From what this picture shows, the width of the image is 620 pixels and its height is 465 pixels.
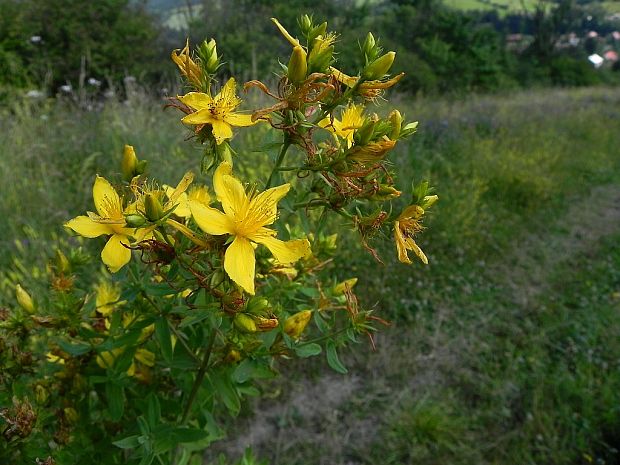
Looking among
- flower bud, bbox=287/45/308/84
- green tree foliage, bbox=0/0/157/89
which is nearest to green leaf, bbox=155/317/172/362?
flower bud, bbox=287/45/308/84

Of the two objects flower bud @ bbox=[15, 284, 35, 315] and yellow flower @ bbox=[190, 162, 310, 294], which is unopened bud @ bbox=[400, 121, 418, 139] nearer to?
yellow flower @ bbox=[190, 162, 310, 294]

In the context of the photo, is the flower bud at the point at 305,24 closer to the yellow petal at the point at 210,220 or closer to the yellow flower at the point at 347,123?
the yellow flower at the point at 347,123

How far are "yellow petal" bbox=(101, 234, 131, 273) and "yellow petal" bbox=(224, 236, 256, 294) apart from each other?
190 millimetres

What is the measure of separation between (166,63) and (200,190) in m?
9.56

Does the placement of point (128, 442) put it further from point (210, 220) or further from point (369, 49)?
point (369, 49)

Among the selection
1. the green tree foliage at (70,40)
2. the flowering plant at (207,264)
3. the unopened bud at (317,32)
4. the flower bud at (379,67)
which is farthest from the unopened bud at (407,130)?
the green tree foliage at (70,40)

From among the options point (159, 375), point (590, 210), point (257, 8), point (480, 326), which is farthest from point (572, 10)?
point (159, 375)

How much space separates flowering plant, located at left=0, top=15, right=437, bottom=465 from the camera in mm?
834

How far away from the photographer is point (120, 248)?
87 centimetres

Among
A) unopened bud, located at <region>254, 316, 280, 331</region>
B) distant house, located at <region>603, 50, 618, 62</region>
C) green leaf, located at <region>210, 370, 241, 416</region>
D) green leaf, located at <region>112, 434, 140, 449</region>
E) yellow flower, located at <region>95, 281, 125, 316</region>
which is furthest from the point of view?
distant house, located at <region>603, 50, 618, 62</region>

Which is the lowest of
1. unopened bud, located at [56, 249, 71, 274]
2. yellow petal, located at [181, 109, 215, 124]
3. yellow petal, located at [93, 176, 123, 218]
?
unopened bud, located at [56, 249, 71, 274]

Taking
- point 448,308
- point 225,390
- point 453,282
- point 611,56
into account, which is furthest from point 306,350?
point 611,56

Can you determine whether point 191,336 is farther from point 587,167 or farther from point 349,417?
point 587,167

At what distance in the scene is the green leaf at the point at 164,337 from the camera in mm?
1010
